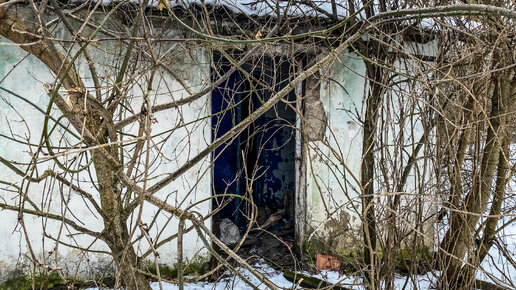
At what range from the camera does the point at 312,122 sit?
5.60 meters

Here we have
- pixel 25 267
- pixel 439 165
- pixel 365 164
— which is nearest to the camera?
pixel 439 165

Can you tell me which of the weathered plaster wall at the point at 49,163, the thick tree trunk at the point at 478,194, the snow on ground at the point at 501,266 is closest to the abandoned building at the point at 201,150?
the weathered plaster wall at the point at 49,163

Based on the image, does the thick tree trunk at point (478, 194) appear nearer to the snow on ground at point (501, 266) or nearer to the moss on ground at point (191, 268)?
the snow on ground at point (501, 266)

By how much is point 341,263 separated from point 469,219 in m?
1.86

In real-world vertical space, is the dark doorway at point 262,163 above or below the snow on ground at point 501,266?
above

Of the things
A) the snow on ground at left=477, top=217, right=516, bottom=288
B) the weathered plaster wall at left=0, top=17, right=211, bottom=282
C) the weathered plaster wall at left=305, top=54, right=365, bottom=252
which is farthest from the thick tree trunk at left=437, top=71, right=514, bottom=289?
the weathered plaster wall at left=0, top=17, right=211, bottom=282

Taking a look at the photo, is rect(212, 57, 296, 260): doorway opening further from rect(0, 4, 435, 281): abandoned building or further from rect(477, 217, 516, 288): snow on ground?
rect(477, 217, 516, 288): snow on ground

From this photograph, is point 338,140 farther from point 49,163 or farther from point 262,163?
point 49,163

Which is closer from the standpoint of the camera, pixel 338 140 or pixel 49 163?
pixel 49 163

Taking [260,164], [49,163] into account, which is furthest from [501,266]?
[49,163]

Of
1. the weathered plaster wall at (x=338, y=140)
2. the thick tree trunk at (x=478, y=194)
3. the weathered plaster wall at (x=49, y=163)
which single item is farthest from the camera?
the weathered plaster wall at (x=338, y=140)

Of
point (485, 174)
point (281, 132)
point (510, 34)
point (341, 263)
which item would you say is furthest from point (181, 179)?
point (510, 34)

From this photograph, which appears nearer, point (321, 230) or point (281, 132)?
point (321, 230)

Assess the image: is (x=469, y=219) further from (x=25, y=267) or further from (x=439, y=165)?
(x=25, y=267)
